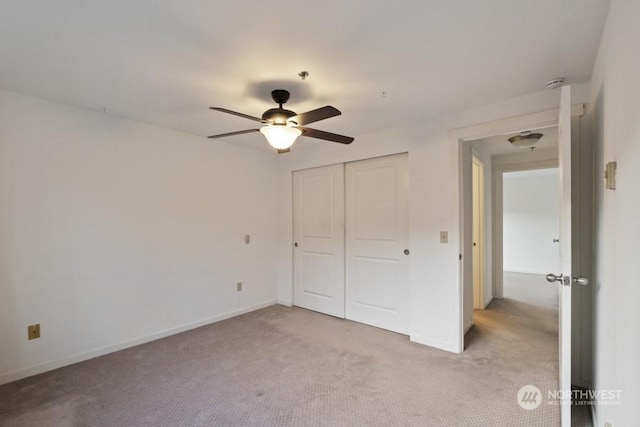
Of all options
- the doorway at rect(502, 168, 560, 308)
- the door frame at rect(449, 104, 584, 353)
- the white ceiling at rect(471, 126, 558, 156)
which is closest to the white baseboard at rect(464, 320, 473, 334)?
the door frame at rect(449, 104, 584, 353)

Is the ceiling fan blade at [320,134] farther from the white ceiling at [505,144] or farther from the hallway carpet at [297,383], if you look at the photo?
the white ceiling at [505,144]

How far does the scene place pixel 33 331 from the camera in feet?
7.93

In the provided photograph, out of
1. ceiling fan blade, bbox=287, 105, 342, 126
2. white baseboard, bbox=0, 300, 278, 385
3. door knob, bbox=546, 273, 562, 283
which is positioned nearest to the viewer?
door knob, bbox=546, 273, 562, 283

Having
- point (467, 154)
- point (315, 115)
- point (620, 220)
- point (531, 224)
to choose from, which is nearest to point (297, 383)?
point (315, 115)

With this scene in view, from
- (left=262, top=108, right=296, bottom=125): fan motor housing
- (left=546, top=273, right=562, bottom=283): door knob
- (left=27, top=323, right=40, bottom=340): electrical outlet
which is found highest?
(left=262, top=108, right=296, bottom=125): fan motor housing

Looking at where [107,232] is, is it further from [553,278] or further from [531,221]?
[531,221]

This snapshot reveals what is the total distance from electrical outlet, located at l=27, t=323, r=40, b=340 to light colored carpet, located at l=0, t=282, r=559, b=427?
0.32 m

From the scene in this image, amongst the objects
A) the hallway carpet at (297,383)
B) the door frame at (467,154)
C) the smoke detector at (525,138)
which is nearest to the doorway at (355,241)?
the hallway carpet at (297,383)

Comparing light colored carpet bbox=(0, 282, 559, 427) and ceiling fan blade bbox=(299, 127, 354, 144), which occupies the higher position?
ceiling fan blade bbox=(299, 127, 354, 144)

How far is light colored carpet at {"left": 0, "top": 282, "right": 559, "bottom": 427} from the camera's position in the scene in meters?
1.89

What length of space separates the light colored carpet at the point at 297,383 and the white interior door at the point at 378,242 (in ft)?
1.15

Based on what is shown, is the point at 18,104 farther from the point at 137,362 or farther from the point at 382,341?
the point at 382,341

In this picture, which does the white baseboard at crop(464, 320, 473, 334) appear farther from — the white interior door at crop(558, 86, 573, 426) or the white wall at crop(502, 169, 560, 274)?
the white wall at crop(502, 169, 560, 274)

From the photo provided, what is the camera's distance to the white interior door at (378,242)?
325 centimetres
